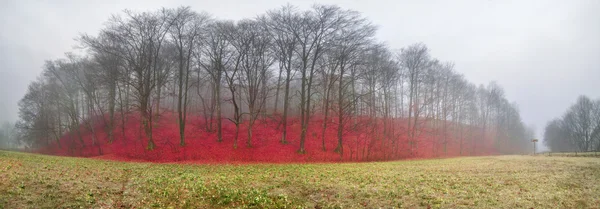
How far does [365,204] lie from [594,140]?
66.9 meters

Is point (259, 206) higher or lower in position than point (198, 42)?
lower

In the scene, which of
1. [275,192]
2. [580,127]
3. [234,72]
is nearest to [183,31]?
[234,72]

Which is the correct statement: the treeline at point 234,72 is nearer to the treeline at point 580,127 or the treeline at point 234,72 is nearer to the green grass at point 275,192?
the green grass at point 275,192

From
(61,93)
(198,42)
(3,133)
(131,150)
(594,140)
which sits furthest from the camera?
(3,133)

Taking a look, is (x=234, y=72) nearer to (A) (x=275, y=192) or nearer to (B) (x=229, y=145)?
(B) (x=229, y=145)

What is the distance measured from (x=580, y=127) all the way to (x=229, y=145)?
67.4 metres

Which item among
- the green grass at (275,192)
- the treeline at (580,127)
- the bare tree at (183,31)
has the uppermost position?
the bare tree at (183,31)

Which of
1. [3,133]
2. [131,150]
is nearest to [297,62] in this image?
[131,150]

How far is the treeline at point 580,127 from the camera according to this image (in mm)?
54319

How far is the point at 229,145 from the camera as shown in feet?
109

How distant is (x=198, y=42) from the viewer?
3384cm

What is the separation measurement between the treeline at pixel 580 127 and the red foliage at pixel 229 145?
99.4ft

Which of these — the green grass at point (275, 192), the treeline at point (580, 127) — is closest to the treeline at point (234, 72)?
the green grass at point (275, 192)

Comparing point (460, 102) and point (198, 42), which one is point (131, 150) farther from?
point (460, 102)
